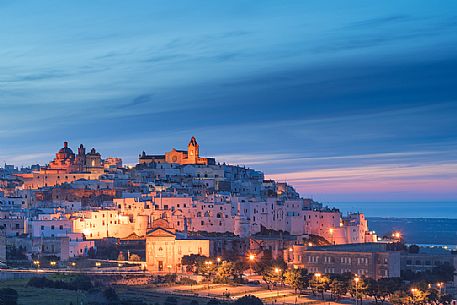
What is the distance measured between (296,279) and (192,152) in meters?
50.6

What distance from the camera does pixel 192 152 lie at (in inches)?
4611

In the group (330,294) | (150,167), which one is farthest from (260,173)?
(330,294)

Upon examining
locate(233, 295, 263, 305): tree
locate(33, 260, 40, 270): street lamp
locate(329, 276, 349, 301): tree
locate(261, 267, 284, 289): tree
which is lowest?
locate(233, 295, 263, 305): tree

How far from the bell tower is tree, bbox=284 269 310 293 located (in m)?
48.8

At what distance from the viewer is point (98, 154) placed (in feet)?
393

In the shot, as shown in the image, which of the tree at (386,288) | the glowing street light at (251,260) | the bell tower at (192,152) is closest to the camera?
the tree at (386,288)

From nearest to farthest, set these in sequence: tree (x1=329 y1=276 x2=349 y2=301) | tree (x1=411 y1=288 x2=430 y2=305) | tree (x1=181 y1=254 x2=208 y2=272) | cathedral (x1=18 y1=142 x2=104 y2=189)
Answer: tree (x1=411 y1=288 x2=430 y2=305)
tree (x1=329 y1=276 x2=349 y2=301)
tree (x1=181 y1=254 x2=208 y2=272)
cathedral (x1=18 y1=142 x2=104 y2=189)

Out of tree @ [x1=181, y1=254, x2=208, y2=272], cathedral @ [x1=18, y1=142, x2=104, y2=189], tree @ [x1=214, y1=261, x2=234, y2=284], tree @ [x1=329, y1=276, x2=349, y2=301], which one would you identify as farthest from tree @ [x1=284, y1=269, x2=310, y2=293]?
cathedral @ [x1=18, y1=142, x2=104, y2=189]

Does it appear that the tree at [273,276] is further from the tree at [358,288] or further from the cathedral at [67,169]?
the cathedral at [67,169]

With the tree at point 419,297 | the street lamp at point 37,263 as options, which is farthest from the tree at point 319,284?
the street lamp at point 37,263

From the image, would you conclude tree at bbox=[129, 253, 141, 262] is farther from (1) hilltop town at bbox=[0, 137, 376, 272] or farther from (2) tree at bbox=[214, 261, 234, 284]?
(2) tree at bbox=[214, 261, 234, 284]

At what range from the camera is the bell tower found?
11688 centimetres

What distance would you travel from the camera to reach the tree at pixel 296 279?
222 ft

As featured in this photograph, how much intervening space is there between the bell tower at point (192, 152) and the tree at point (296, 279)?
48.8 metres
